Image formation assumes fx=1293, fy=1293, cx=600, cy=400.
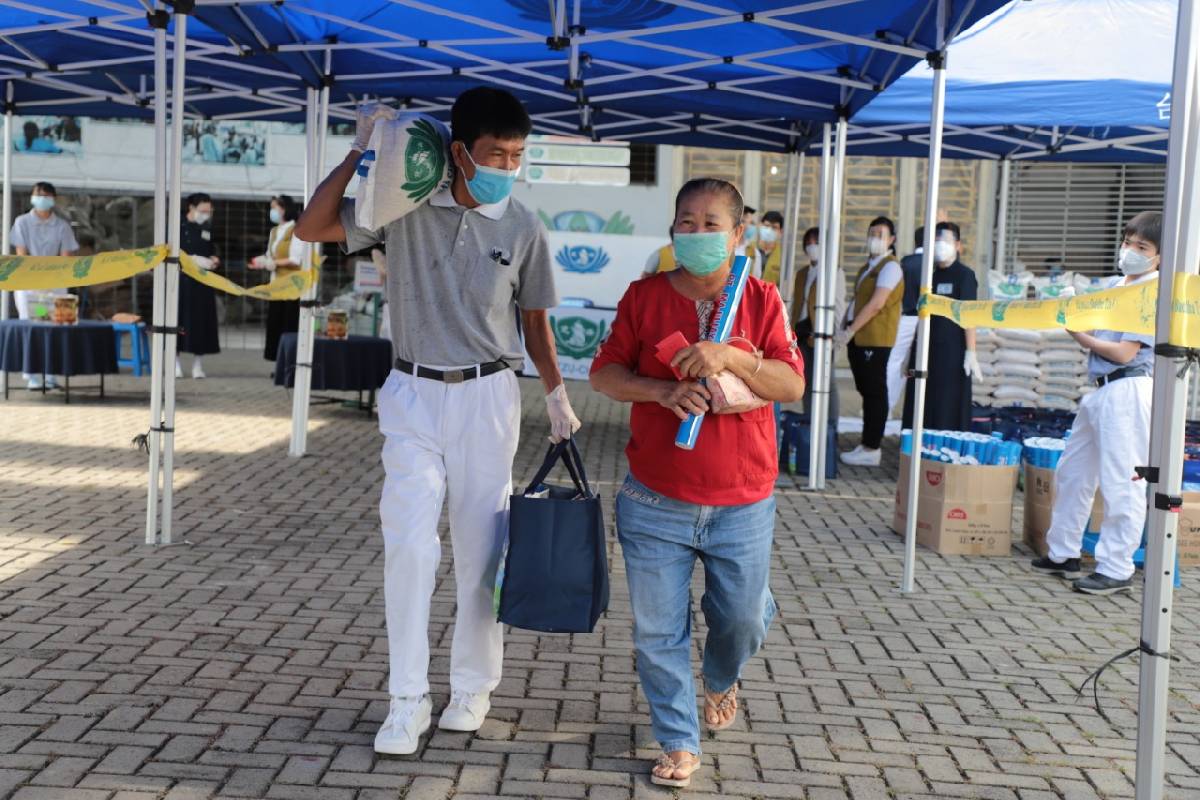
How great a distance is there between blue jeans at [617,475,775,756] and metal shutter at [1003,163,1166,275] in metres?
16.1

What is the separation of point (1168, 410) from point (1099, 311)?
0.98 meters

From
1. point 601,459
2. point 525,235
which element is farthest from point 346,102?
point 525,235

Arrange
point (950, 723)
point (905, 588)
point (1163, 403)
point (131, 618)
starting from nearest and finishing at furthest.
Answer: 1. point (1163, 403)
2. point (950, 723)
3. point (131, 618)
4. point (905, 588)

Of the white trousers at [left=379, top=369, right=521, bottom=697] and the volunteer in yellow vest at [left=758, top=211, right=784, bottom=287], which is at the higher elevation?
the volunteer in yellow vest at [left=758, top=211, right=784, bottom=287]

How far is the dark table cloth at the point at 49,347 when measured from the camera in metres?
12.7

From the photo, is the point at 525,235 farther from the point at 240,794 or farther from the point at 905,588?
the point at 905,588

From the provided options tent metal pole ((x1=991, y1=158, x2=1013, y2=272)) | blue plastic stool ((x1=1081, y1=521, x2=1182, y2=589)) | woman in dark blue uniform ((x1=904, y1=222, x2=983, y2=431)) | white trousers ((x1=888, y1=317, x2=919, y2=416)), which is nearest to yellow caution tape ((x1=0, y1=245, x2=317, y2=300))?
blue plastic stool ((x1=1081, y1=521, x2=1182, y2=589))

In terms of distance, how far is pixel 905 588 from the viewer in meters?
6.67

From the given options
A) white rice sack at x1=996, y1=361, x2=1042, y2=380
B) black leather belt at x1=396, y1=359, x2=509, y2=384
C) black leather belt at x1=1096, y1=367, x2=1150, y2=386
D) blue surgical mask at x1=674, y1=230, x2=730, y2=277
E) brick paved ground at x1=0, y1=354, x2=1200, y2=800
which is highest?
blue surgical mask at x1=674, y1=230, x2=730, y2=277

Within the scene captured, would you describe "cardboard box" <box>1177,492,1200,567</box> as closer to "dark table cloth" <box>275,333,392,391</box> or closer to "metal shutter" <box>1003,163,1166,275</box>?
"dark table cloth" <box>275,333,392,391</box>

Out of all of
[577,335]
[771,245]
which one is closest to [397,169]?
[577,335]

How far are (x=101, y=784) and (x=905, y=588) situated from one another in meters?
4.21

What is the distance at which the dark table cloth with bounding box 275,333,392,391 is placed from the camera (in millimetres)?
11922

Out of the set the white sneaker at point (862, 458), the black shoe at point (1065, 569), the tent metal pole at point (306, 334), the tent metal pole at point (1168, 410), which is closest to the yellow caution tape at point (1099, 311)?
the tent metal pole at point (1168, 410)
